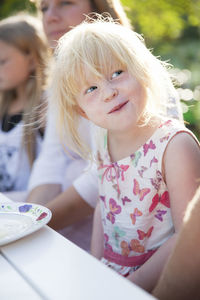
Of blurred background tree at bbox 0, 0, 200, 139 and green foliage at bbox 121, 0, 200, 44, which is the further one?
green foliage at bbox 121, 0, 200, 44

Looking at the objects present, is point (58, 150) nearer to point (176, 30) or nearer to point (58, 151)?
point (58, 151)

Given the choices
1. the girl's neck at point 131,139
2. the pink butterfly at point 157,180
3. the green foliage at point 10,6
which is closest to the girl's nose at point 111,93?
the girl's neck at point 131,139

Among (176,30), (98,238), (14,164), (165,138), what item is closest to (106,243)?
(98,238)

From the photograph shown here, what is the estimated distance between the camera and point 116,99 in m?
1.29

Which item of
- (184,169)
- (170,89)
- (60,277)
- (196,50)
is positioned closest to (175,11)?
(196,50)

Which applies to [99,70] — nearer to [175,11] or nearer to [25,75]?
[25,75]

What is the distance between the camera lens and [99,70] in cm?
130

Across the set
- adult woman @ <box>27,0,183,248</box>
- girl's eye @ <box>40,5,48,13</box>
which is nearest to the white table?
adult woman @ <box>27,0,183,248</box>

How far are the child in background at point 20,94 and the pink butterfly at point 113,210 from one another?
0.87m

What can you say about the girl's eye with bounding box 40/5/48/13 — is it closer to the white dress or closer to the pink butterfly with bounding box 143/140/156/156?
the white dress

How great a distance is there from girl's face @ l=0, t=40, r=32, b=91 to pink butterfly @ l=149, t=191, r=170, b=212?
1403mm

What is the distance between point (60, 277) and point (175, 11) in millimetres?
5448

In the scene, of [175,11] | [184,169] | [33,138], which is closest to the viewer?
[184,169]

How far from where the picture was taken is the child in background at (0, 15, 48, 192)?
7.48ft
